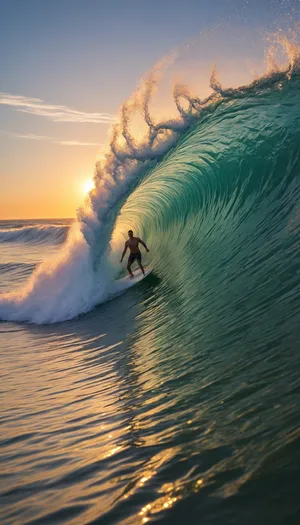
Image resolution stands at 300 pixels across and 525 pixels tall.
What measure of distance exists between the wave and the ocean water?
0.15ft

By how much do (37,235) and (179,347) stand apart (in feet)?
134

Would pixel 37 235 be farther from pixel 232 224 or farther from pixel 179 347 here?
pixel 179 347

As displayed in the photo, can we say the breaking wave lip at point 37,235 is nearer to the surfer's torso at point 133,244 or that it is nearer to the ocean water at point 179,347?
the ocean water at point 179,347

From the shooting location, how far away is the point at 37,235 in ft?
147

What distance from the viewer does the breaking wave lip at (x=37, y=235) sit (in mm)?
42562

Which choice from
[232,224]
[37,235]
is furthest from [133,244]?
[37,235]

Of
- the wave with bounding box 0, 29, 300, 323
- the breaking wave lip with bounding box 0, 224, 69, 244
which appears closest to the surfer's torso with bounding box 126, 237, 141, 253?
the wave with bounding box 0, 29, 300, 323

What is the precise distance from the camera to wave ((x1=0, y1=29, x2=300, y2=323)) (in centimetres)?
966

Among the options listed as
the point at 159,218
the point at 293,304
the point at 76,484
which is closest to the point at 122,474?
the point at 76,484

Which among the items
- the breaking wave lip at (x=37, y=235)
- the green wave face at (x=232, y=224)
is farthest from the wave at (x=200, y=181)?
the breaking wave lip at (x=37, y=235)

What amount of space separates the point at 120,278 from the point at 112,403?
8770 mm

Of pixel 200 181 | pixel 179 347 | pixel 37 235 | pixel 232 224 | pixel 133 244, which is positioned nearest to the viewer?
pixel 179 347

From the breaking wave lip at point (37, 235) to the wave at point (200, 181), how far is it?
96.6ft

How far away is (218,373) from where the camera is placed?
3990mm
